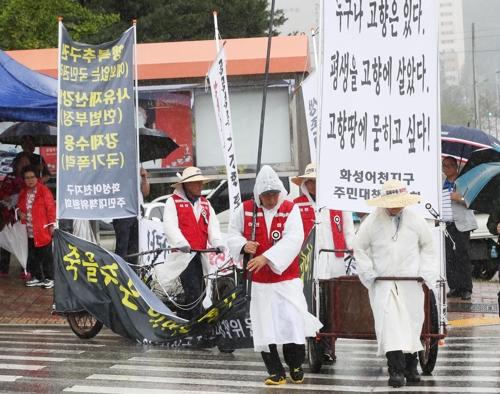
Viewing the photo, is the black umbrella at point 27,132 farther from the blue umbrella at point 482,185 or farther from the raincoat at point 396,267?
the raincoat at point 396,267

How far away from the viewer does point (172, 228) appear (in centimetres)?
1091

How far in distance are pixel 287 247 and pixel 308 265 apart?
129 centimetres

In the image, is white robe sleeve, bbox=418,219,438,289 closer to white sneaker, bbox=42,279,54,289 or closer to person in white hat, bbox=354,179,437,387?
person in white hat, bbox=354,179,437,387

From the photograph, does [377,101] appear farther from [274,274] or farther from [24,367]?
[24,367]

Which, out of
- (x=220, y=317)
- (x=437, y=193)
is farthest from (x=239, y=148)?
(x=437, y=193)

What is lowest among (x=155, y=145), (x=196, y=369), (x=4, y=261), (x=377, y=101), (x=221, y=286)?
(x=196, y=369)

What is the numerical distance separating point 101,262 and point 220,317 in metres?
1.97

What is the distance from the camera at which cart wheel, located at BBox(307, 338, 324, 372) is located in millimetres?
8977

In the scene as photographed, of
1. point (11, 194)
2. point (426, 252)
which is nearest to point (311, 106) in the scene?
point (426, 252)

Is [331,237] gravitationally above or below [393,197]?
below

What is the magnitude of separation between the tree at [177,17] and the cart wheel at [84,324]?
2060 centimetres

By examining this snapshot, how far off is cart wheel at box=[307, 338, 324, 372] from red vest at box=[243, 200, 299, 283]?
29.9 inches

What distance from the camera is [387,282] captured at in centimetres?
833

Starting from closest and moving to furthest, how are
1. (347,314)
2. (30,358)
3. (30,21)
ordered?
1. (347,314)
2. (30,358)
3. (30,21)
